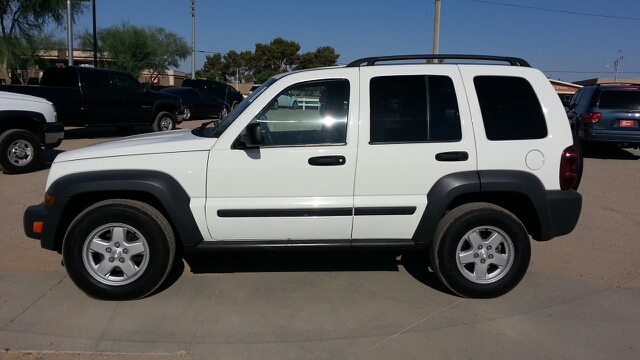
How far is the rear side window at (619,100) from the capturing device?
1268cm

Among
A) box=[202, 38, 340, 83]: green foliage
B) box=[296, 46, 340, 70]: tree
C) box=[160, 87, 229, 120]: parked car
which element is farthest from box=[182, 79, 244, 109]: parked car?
box=[296, 46, 340, 70]: tree

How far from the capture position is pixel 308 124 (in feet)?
14.9

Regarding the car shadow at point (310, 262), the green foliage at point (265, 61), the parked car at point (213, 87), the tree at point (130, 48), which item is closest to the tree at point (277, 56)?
the green foliage at point (265, 61)

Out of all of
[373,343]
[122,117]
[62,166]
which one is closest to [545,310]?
[373,343]

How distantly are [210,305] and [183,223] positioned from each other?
2.32ft

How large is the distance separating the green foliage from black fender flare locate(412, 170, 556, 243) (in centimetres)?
4083

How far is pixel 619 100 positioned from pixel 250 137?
452 inches

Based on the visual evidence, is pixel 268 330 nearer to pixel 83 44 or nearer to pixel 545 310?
pixel 545 310

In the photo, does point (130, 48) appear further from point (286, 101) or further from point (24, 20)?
point (286, 101)

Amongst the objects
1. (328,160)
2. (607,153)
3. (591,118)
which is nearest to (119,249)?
(328,160)

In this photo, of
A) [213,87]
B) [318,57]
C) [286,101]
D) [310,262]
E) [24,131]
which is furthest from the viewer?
[318,57]

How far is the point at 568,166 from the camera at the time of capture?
453 centimetres

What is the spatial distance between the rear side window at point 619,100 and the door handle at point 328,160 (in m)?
10.8

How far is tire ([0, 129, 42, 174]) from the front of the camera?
9.35 meters
